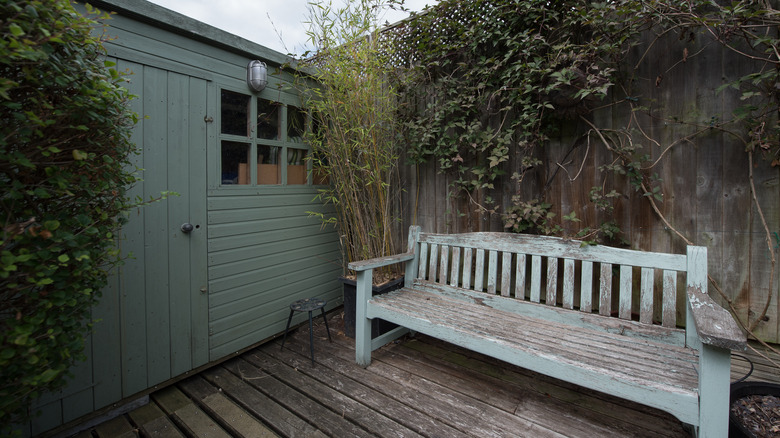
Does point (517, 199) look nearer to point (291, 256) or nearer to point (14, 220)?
point (291, 256)

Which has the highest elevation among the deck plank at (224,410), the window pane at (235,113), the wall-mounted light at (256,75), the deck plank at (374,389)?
the wall-mounted light at (256,75)

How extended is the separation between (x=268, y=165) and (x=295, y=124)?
0.46 metres

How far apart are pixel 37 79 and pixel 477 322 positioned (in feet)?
6.60

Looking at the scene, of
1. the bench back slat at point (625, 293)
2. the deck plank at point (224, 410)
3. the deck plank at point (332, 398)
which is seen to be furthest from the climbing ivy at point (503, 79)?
the deck plank at point (224, 410)

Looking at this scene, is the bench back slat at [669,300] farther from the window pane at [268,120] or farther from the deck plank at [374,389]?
the window pane at [268,120]

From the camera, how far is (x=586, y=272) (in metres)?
1.84

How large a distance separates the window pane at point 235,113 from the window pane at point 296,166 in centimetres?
41

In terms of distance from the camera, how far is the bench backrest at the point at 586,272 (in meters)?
1.62

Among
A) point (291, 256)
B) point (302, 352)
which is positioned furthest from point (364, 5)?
point (302, 352)

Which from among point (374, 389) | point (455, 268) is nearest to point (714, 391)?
point (455, 268)

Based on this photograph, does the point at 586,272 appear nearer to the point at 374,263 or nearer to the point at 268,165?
the point at 374,263

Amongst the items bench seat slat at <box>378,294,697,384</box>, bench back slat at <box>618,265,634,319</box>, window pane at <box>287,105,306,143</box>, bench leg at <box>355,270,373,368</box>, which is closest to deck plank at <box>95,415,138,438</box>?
bench leg at <box>355,270,373,368</box>

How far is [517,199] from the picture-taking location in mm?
2234

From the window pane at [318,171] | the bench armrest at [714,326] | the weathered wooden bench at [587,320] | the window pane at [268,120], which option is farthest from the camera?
the window pane at [318,171]
